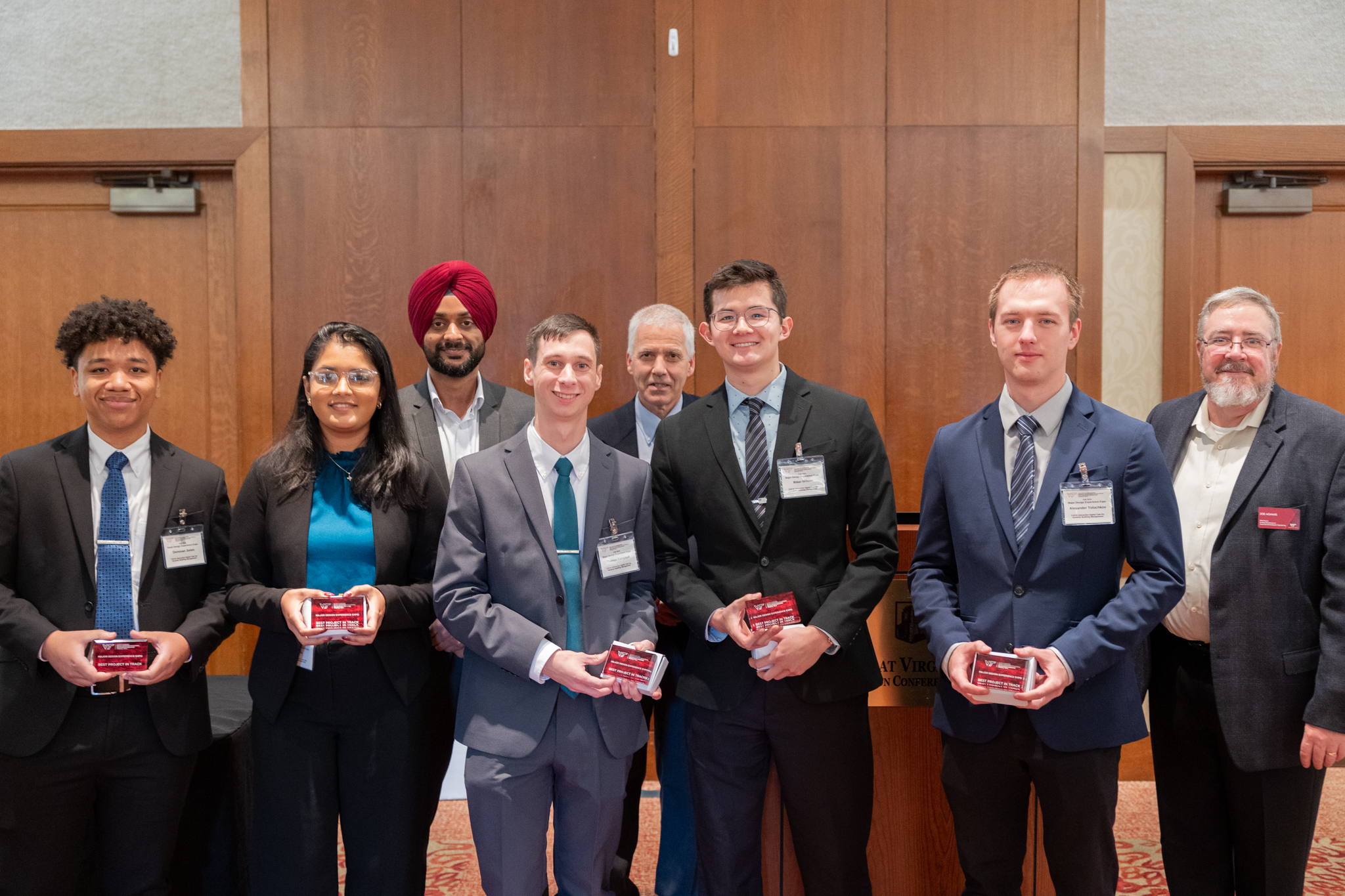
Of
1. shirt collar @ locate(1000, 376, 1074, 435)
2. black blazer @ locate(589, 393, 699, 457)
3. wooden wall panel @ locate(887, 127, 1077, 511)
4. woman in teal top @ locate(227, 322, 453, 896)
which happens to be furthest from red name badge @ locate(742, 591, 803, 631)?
wooden wall panel @ locate(887, 127, 1077, 511)

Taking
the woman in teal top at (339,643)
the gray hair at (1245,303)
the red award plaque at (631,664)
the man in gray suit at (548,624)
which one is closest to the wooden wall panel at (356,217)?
the woman in teal top at (339,643)

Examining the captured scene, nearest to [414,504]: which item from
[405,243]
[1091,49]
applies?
[405,243]

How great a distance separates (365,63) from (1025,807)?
417 cm

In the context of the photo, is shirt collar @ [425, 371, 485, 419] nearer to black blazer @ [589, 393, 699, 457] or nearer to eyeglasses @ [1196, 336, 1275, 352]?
black blazer @ [589, 393, 699, 457]

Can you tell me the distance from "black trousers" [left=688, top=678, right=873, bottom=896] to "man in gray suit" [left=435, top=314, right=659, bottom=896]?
253mm

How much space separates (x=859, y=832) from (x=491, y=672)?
1081 millimetres

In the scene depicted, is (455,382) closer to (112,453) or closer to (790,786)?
(112,453)

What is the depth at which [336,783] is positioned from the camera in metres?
2.25

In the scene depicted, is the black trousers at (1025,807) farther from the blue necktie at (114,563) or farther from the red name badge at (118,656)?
the blue necktie at (114,563)

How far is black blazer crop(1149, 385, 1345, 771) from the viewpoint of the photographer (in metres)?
2.27

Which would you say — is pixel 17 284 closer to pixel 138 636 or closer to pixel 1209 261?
pixel 138 636

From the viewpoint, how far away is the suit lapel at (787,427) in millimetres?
2326

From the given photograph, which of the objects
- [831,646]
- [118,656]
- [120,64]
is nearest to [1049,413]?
[831,646]

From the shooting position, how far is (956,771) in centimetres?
221
